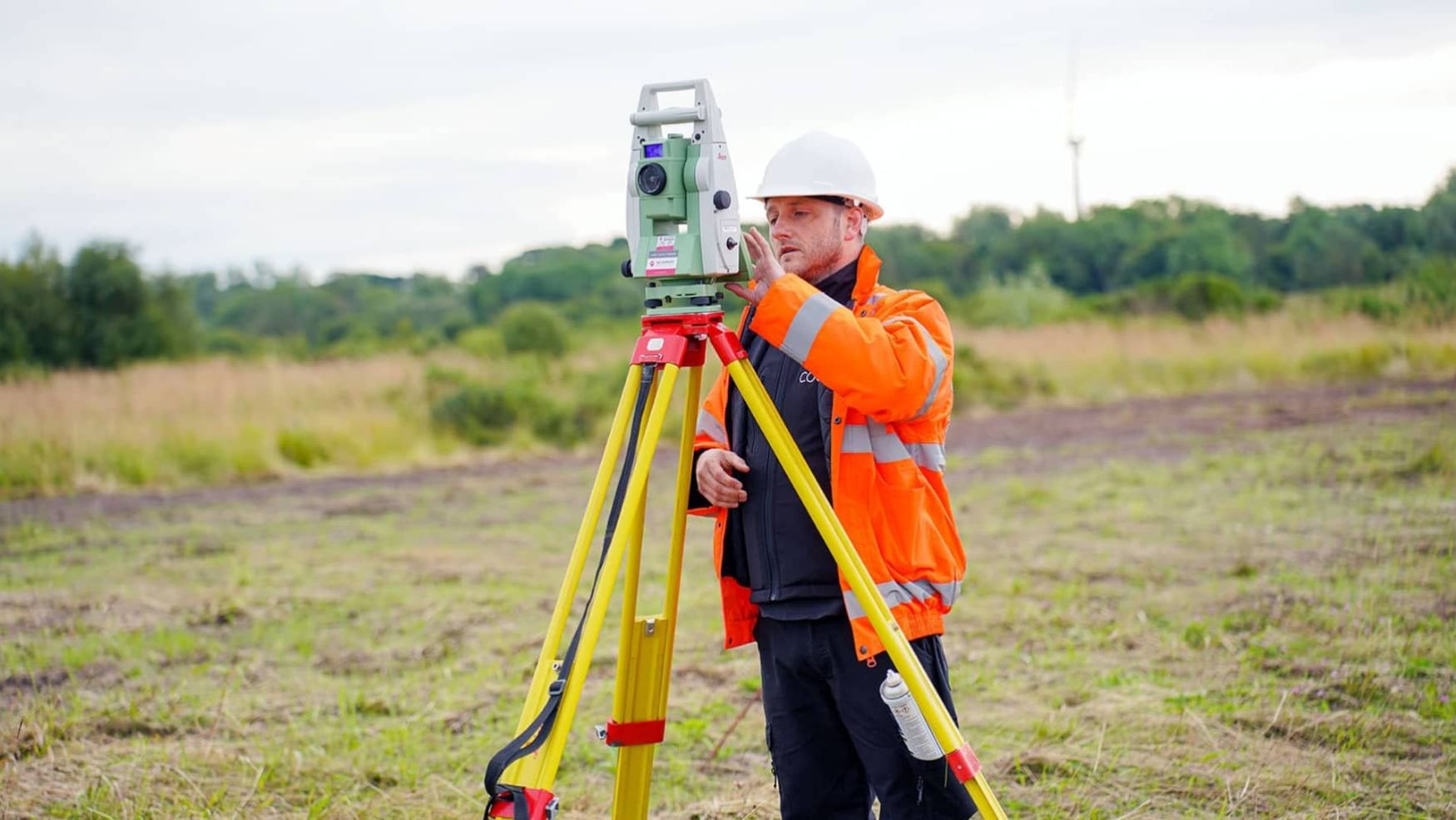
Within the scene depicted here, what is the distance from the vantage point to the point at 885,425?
9.21 feet

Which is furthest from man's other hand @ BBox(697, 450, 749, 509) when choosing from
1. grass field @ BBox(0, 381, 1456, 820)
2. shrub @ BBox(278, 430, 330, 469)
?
shrub @ BBox(278, 430, 330, 469)

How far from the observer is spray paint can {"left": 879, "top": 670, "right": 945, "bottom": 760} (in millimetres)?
2680

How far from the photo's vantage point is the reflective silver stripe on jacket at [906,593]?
9.05 feet

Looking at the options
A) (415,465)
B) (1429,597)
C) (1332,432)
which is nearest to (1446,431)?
(1332,432)

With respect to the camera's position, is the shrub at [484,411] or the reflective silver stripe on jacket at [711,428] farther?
the shrub at [484,411]

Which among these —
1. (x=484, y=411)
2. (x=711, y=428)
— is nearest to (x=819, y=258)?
(x=711, y=428)

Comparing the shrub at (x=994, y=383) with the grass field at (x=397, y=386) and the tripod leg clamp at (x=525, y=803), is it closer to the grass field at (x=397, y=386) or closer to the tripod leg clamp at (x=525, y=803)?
the grass field at (x=397, y=386)

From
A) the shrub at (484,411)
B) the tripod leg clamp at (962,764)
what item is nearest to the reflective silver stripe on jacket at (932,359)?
the tripod leg clamp at (962,764)

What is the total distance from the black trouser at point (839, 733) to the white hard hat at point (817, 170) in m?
0.99

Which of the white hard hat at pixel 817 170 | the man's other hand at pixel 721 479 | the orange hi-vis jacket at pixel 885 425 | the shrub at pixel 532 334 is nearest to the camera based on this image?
the orange hi-vis jacket at pixel 885 425

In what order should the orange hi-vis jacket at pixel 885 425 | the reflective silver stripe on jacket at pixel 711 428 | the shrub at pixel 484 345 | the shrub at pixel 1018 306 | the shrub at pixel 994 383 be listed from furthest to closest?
1. the shrub at pixel 1018 306
2. the shrub at pixel 484 345
3. the shrub at pixel 994 383
4. the reflective silver stripe on jacket at pixel 711 428
5. the orange hi-vis jacket at pixel 885 425

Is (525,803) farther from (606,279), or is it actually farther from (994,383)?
(606,279)

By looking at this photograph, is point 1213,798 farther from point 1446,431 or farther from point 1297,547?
point 1446,431

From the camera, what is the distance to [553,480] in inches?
510
